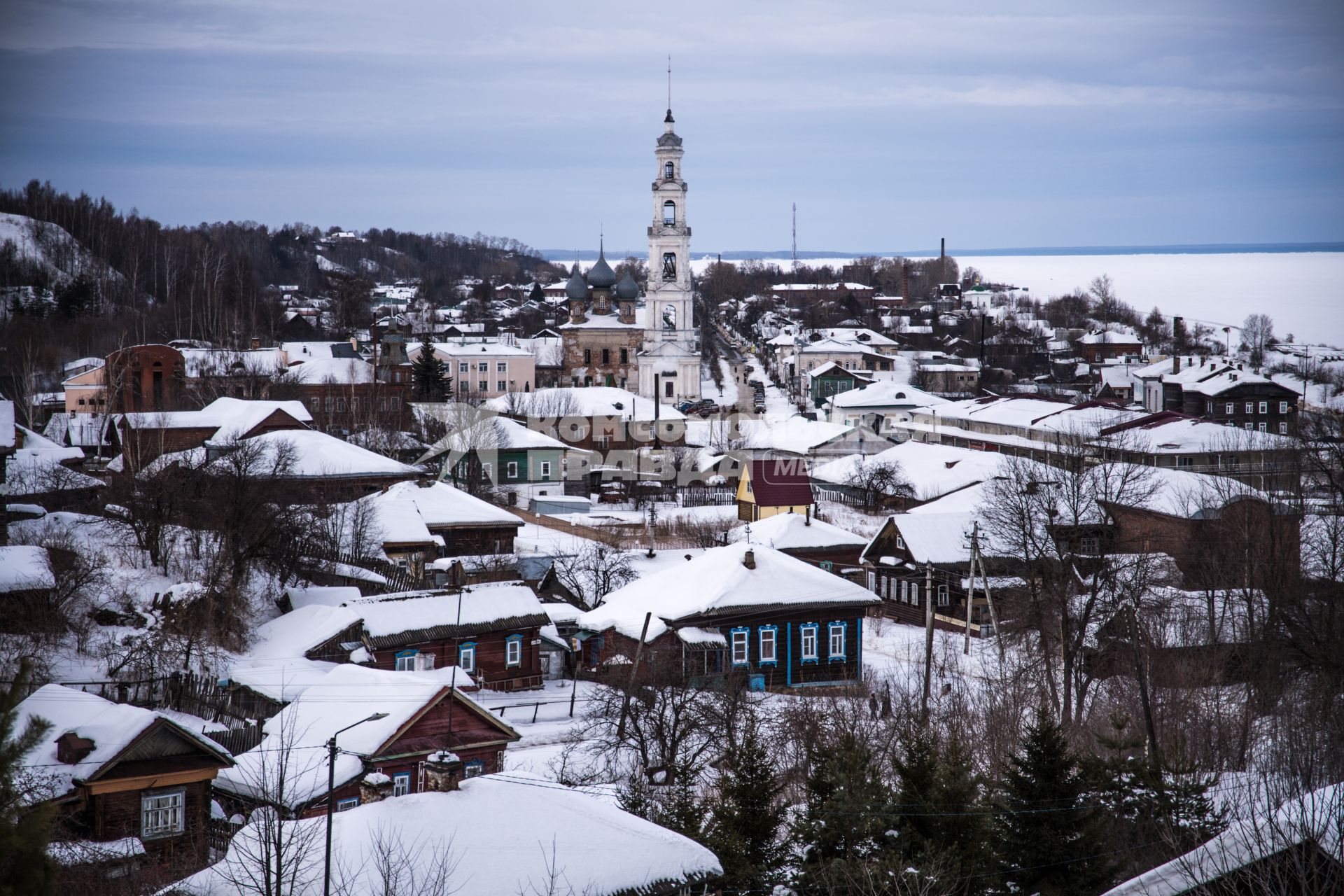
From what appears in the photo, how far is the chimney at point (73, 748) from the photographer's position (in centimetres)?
1251

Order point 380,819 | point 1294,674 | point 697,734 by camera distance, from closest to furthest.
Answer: point 380,819, point 697,734, point 1294,674

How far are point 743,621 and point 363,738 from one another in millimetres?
9134

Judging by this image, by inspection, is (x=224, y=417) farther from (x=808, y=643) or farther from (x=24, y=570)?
(x=808, y=643)

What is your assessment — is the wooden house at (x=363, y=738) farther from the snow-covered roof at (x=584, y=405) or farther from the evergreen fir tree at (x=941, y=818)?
the snow-covered roof at (x=584, y=405)

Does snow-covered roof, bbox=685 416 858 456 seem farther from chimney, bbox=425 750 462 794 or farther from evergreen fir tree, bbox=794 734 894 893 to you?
chimney, bbox=425 750 462 794

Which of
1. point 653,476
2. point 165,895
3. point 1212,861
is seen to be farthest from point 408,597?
point 653,476

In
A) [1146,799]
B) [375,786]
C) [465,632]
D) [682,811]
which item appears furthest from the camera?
[465,632]

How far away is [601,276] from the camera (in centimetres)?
7356

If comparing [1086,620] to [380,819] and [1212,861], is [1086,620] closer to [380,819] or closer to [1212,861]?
[1212,861]

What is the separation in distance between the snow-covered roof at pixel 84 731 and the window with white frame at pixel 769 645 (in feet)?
33.4

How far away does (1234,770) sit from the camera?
14258 millimetres

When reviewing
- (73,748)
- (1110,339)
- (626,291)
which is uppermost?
(626,291)

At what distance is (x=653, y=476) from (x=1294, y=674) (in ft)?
89.8

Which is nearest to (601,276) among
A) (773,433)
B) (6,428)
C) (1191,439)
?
(773,433)
